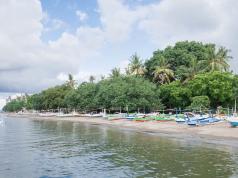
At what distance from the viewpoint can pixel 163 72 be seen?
9575 cm

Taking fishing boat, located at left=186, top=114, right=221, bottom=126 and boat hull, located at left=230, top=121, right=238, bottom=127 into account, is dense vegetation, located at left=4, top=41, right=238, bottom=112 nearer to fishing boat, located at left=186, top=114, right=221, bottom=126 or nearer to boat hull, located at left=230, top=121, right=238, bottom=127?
fishing boat, located at left=186, top=114, right=221, bottom=126

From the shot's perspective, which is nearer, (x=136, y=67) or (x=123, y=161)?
(x=123, y=161)

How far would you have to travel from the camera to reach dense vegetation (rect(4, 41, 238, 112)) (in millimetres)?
73125

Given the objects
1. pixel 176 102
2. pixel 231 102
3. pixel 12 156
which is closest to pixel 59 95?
pixel 176 102

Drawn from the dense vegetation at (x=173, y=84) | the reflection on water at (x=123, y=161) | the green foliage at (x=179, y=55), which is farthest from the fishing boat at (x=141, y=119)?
the reflection on water at (x=123, y=161)

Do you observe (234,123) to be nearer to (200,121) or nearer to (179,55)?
(200,121)

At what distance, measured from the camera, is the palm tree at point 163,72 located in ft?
312

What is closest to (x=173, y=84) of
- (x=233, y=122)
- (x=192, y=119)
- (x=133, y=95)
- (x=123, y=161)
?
(x=133, y=95)

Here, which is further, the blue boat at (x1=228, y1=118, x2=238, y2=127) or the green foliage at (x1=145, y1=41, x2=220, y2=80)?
the green foliage at (x1=145, y1=41, x2=220, y2=80)

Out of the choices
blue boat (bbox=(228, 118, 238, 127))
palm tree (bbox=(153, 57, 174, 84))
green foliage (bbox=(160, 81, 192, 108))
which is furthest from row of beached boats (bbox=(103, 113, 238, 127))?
palm tree (bbox=(153, 57, 174, 84))

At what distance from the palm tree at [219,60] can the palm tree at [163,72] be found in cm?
1257

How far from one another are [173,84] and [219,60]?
11.7 meters

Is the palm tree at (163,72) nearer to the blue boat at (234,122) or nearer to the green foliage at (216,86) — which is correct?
the green foliage at (216,86)

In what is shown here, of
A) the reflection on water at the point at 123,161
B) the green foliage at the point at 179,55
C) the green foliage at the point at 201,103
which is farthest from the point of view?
the green foliage at the point at 179,55
